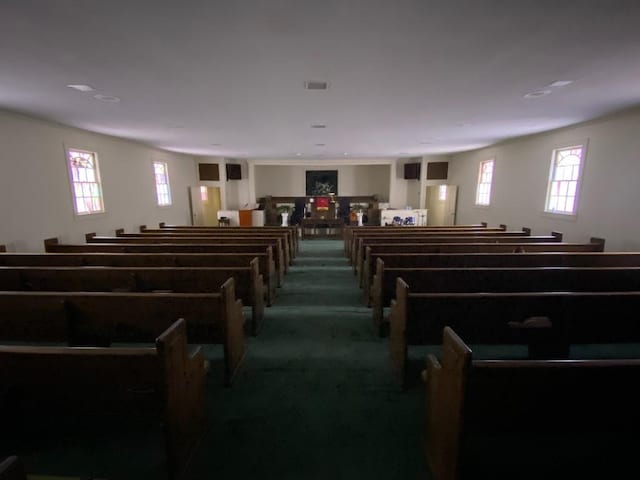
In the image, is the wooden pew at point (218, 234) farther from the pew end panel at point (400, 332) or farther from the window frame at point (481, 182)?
the window frame at point (481, 182)

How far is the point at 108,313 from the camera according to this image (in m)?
→ 1.85

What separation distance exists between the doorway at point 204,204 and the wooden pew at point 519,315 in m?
9.27

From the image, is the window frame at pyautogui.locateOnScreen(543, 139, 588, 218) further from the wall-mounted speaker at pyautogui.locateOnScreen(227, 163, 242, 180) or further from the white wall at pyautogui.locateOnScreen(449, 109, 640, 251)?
the wall-mounted speaker at pyautogui.locateOnScreen(227, 163, 242, 180)

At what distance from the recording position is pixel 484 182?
317 inches

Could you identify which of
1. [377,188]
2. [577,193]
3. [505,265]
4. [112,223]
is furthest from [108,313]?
[377,188]

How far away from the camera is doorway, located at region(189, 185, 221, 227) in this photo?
9.79 meters

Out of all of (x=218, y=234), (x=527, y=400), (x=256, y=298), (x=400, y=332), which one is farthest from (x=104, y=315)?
(x=218, y=234)

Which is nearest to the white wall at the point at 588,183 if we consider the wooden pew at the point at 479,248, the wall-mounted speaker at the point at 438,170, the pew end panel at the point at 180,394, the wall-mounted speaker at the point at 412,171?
the wooden pew at the point at 479,248

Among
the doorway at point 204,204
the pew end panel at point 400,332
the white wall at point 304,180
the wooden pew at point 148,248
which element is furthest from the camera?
the white wall at point 304,180

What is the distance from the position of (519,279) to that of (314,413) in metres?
1.98

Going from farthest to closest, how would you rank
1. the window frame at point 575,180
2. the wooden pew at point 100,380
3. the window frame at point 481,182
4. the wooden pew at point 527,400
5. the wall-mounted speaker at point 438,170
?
the wall-mounted speaker at point 438,170, the window frame at point 481,182, the window frame at point 575,180, the wooden pew at point 100,380, the wooden pew at point 527,400

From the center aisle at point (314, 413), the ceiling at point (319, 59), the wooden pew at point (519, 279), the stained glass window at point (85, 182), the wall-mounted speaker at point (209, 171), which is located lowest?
the center aisle at point (314, 413)

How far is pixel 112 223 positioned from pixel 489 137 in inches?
317

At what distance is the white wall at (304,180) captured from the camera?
12797 mm
